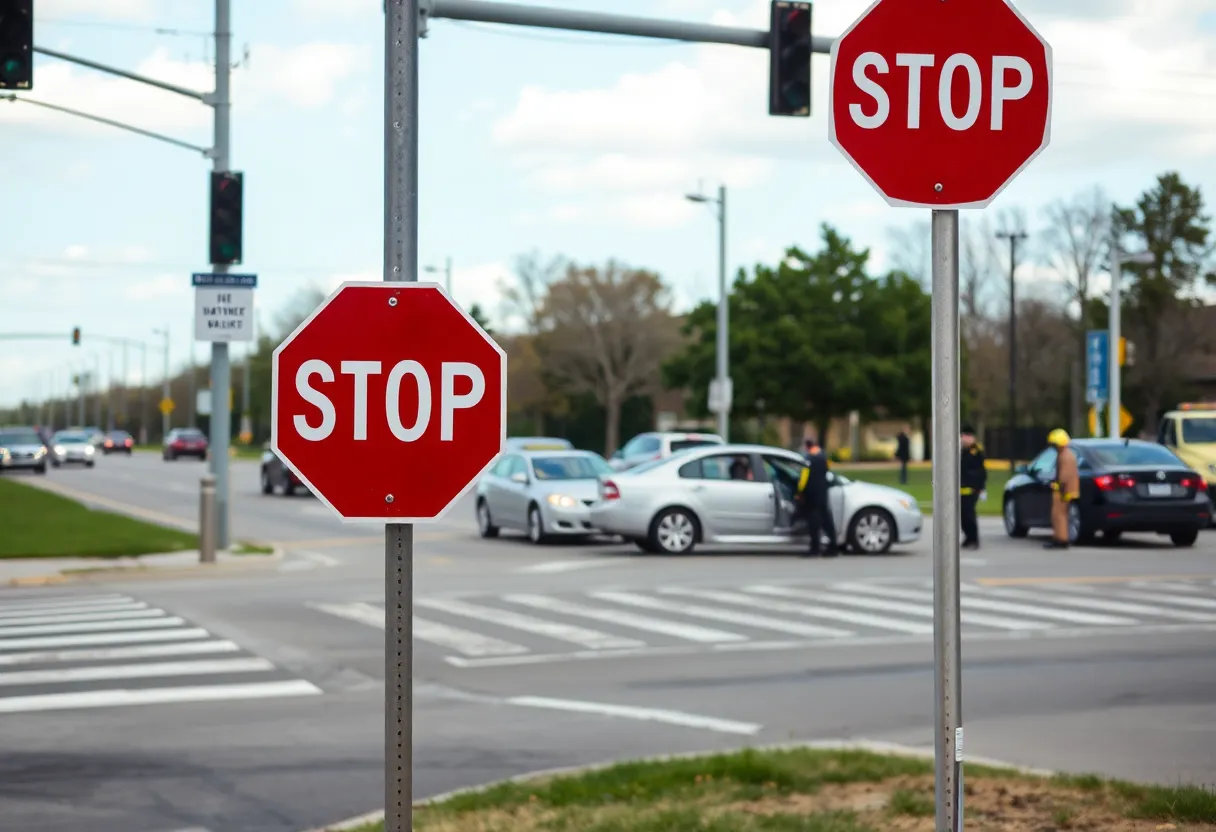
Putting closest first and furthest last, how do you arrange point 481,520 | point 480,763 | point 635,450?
point 480,763, point 481,520, point 635,450

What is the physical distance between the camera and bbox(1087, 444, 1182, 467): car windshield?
24953 millimetres

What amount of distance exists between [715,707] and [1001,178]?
21.4 ft

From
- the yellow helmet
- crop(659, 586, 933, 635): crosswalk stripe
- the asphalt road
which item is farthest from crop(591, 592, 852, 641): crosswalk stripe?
the yellow helmet

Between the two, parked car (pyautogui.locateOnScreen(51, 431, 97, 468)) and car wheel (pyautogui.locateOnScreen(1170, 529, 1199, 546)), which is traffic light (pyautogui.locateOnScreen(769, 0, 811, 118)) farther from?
parked car (pyautogui.locateOnScreen(51, 431, 97, 468))

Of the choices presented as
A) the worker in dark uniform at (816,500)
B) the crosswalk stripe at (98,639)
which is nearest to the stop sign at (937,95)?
the crosswalk stripe at (98,639)

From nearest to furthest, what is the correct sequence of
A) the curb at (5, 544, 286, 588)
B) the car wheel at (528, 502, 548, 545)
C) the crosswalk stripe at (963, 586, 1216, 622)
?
the crosswalk stripe at (963, 586, 1216, 622)
the curb at (5, 544, 286, 588)
the car wheel at (528, 502, 548, 545)

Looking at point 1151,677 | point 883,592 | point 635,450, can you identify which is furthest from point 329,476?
point 635,450

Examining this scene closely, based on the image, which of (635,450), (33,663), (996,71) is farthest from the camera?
(635,450)

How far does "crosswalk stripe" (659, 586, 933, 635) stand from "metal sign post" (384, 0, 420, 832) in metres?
10.3

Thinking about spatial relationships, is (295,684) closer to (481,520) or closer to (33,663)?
(33,663)

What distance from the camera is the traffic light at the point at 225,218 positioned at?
73.5 ft

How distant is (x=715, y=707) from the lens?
33.8ft

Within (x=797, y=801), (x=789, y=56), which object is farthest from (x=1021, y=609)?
(x=797, y=801)

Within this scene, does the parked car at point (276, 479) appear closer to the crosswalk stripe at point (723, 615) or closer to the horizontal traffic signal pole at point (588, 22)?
the crosswalk stripe at point (723, 615)
